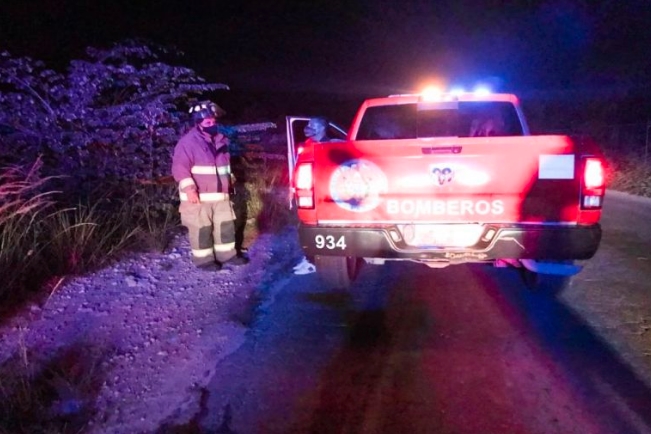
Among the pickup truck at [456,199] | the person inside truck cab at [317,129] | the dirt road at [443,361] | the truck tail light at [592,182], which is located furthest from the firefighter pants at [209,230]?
the truck tail light at [592,182]

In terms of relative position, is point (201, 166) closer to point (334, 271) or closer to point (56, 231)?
point (56, 231)

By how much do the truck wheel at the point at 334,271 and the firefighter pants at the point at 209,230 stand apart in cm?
141

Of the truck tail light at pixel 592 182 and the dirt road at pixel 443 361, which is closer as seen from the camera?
the dirt road at pixel 443 361

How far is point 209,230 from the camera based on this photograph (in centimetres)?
606

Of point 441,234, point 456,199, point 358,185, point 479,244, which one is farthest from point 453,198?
point 358,185

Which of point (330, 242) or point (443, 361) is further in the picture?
point (330, 242)

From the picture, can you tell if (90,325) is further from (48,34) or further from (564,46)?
(564,46)

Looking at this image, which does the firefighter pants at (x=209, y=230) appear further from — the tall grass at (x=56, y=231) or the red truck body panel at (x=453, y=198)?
the red truck body panel at (x=453, y=198)

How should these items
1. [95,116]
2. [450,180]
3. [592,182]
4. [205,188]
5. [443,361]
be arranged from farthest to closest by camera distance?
[95,116] < [205,188] < [450,180] < [592,182] < [443,361]

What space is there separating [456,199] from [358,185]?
72 centimetres

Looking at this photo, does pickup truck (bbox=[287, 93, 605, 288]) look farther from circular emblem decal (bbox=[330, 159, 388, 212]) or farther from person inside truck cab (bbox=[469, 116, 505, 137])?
person inside truck cab (bbox=[469, 116, 505, 137])

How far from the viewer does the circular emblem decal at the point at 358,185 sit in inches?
171

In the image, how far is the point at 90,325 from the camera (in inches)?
178

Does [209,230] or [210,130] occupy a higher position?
[210,130]
